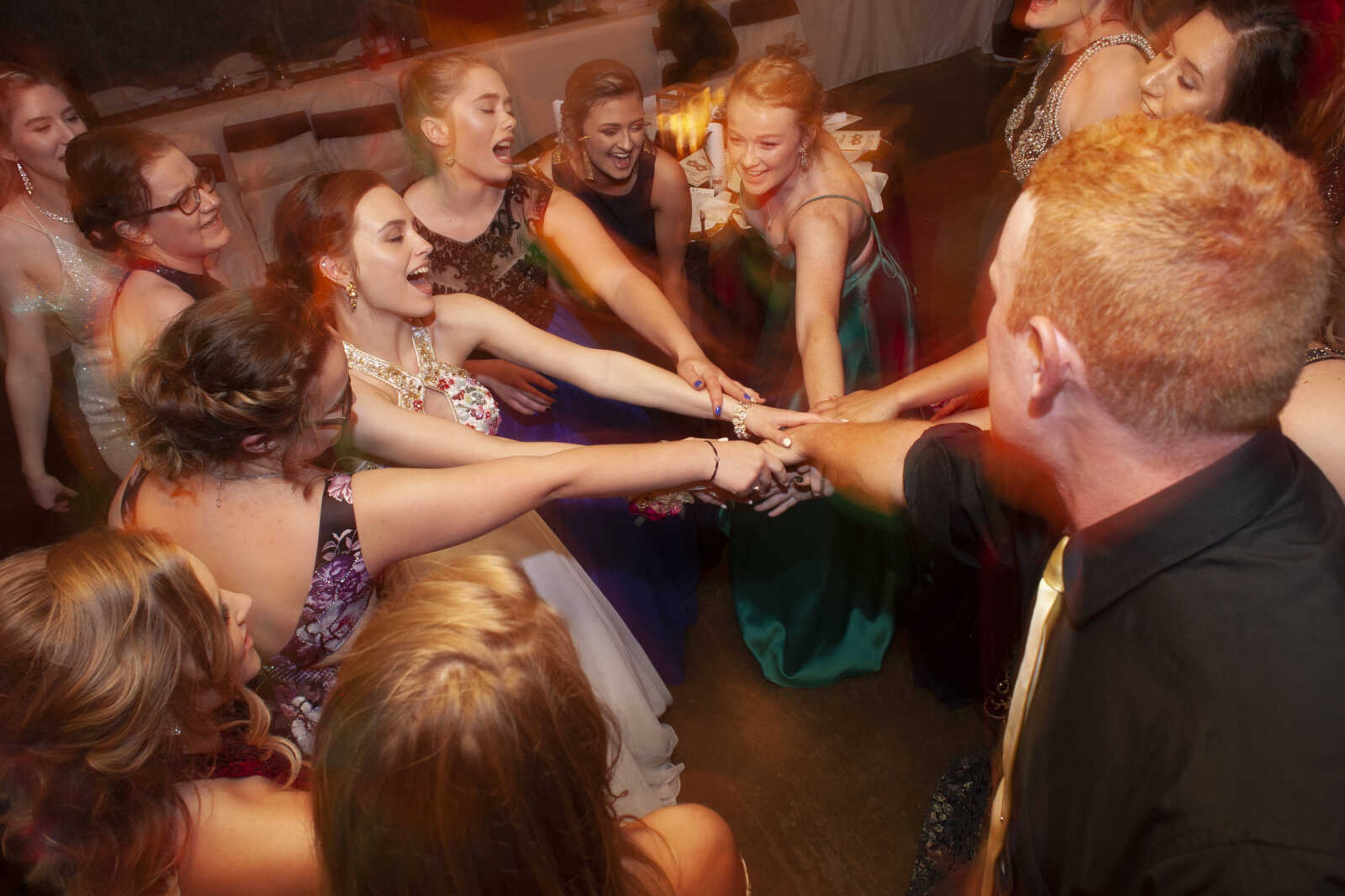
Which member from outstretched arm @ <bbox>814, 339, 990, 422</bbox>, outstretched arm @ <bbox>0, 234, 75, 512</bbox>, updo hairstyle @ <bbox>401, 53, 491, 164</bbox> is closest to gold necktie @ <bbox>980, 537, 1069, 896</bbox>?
outstretched arm @ <bbox>814, 339, 990, 422</bbox>

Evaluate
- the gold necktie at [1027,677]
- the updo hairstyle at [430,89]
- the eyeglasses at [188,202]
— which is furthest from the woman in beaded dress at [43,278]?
the gold necktie at [1027,677]

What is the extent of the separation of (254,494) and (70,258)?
1769 mm

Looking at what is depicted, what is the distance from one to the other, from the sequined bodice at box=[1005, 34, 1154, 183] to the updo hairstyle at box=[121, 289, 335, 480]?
2.00 m

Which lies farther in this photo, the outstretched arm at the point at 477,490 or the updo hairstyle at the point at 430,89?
the updo hairstyle at the point at 430,89

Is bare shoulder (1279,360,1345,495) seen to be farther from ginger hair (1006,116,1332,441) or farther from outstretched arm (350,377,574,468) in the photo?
outstretched arm (350,377,574,468)

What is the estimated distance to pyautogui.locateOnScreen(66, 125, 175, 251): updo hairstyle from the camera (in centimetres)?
205

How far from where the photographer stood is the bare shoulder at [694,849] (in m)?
1.05

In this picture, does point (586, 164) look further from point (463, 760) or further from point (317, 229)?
point (463, 760)

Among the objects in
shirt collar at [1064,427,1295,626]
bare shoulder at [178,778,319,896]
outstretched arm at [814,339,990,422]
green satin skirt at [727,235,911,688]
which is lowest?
green satin skirt at [727,235,911,688]

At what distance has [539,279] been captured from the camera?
2.42 m

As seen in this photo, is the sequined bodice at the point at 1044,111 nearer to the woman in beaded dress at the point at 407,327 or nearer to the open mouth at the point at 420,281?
the woman in beaded dress at the point at 407,327

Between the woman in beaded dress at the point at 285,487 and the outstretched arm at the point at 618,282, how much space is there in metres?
0.68
